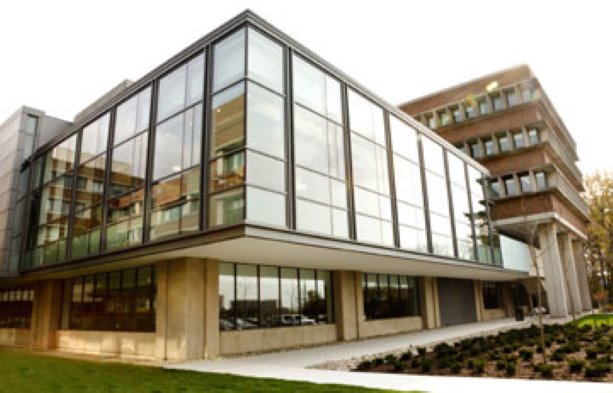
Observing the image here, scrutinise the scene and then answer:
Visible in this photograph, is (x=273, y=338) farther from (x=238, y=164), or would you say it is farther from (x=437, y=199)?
(x=437, y=199)

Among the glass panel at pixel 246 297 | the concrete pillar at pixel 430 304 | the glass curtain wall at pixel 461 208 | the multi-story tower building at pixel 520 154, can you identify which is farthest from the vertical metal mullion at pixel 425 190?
the multi-story tower building at pixel 520 154

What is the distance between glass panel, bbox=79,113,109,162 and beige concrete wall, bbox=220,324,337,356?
10815 millimetres

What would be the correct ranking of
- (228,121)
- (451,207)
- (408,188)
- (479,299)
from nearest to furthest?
(228,121), (408,188), (451,207), (479,299)

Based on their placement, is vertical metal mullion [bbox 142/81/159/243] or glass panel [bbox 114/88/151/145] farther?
glass panel [bbox 114/88/151/145]

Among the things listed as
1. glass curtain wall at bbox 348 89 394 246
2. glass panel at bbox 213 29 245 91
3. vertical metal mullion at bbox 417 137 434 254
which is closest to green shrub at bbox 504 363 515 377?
glass curtain wall at bbox 348 89 394 246

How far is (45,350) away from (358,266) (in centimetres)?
1684

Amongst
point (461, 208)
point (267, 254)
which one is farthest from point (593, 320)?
→ point (267, 254)

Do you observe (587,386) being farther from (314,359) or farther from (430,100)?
(430,100)

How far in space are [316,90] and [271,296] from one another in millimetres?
9184

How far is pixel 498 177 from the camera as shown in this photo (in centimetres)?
3862

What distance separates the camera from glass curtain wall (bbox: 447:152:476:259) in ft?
91.6

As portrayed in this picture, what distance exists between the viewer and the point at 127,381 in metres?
11.9

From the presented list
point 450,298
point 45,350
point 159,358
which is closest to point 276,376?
point 159,358

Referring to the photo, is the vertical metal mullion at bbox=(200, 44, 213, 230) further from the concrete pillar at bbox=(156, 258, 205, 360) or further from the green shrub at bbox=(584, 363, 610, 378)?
the green shrub at bbox=(584, 363, 610, 378)
